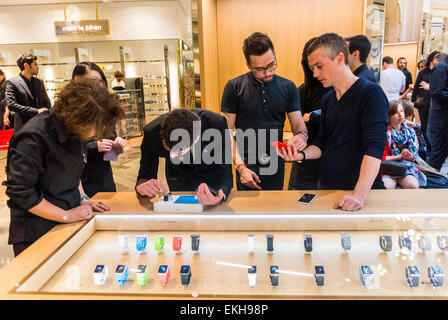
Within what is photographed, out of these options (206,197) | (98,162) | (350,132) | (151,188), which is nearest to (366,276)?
(206,197)

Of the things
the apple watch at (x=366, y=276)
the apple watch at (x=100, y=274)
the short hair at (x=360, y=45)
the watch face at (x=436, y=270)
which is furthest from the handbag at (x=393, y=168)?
the apple watch at (x=100, y=274)

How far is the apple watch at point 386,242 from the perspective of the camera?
1.27m

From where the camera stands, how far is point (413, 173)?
2891 millimetres

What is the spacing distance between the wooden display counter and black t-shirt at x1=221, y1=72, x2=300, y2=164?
2.43ft

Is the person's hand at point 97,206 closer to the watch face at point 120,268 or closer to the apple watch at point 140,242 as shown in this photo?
the apple watch at point 140,242

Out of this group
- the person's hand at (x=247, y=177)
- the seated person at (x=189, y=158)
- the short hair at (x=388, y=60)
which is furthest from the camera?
the short hair at (x=388, y=60)

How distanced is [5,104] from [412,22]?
13.5ft

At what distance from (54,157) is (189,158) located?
0.69m

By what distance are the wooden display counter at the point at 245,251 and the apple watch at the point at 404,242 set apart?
14 mm

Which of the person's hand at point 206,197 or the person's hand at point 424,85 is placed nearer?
the person's hand at point 206,197

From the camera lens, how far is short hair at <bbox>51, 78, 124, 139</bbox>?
4.44 feet

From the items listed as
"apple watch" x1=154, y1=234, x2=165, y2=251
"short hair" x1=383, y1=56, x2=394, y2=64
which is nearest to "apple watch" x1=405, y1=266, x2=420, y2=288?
"apple watch" x1=154, y1=234, x2=165, y2=251

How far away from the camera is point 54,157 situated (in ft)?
4.75
